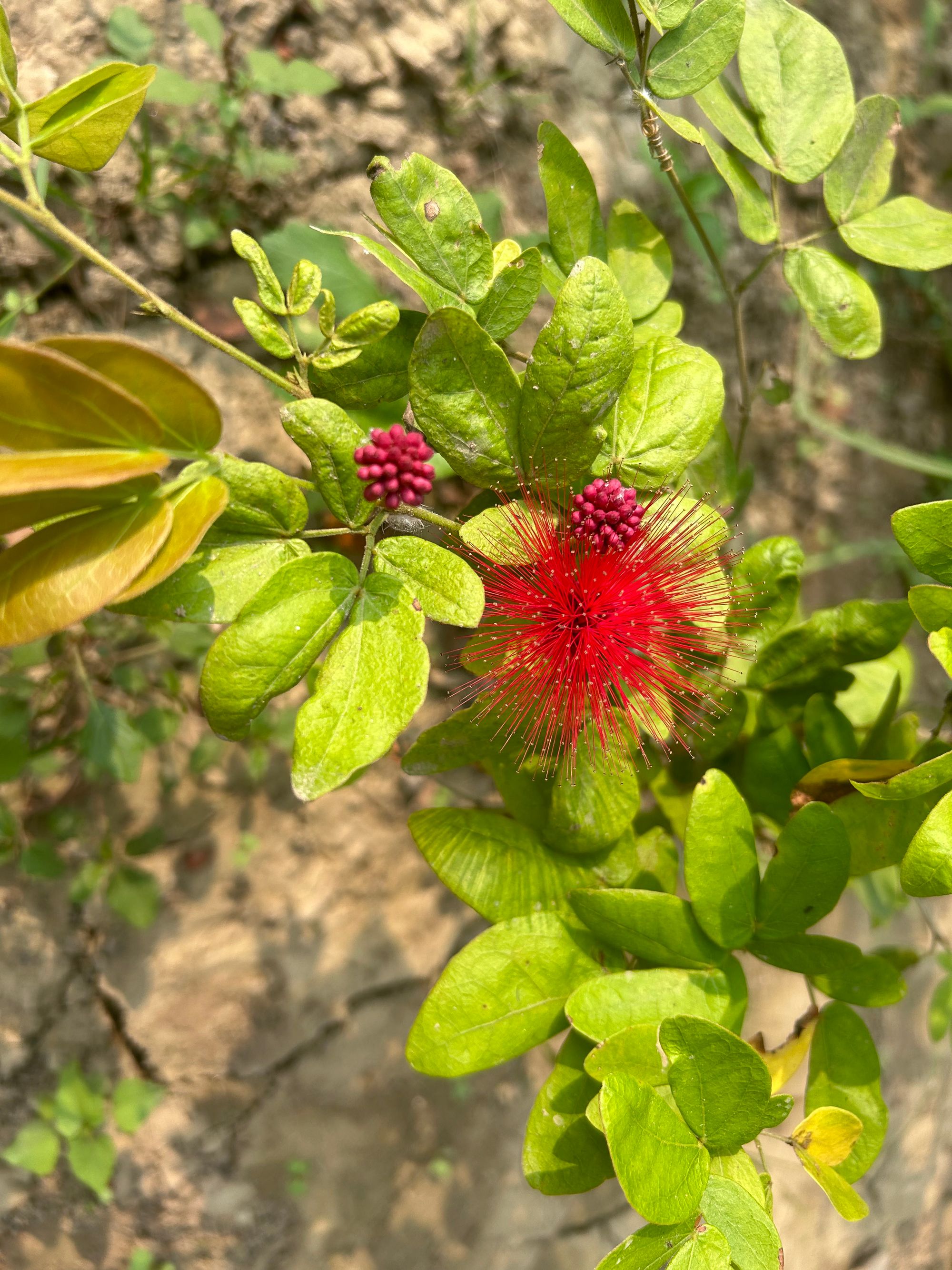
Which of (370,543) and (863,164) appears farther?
(863,164)

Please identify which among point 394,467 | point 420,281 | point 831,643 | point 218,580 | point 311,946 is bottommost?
point 311,946

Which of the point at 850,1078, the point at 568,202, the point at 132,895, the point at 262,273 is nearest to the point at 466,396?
the point at 262,273

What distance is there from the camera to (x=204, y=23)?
150 centimetres

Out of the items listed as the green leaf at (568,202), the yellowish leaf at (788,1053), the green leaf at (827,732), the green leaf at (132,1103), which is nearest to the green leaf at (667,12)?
the green leaf at (568,202)

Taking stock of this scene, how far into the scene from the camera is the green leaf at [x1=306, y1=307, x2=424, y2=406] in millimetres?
896

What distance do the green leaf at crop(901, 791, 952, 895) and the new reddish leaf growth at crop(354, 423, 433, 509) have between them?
0.54m

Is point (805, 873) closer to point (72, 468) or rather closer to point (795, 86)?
point (72, 468)

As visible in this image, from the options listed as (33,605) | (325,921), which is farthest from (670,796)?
(325,921)

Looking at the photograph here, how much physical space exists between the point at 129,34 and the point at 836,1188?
1969 mm

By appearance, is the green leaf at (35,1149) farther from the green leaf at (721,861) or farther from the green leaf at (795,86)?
the green leaf at (795,86)

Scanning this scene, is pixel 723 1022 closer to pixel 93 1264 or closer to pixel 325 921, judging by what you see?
pixel 325 921

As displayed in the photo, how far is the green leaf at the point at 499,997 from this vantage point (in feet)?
3.11

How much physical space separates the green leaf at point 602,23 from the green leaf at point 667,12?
37 millimetres

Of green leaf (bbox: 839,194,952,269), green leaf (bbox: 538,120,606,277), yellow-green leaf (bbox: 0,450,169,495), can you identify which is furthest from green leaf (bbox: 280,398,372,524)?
green leaf (bbox: 839,194,952,269)
